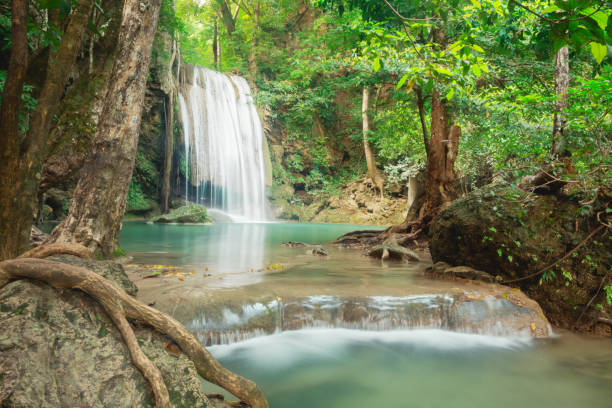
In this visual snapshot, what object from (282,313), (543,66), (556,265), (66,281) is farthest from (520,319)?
(543,66)

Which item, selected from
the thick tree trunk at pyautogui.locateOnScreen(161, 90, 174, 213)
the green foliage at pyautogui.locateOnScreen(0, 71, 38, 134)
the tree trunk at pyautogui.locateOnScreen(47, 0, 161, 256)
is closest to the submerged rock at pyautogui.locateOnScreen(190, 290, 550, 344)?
the tree trunk at pyautogui.locateOnScreen(47, 0, 161, 256)

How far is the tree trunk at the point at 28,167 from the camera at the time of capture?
2562 mm

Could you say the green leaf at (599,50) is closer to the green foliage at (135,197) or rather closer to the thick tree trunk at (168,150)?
the thick tree trunk at (168,150)

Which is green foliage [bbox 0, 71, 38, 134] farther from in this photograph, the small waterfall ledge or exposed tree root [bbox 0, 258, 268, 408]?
exposed tree root [bbox 0, 258, 268, 408]

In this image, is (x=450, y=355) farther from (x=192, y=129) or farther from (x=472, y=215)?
(x=192, y=129)

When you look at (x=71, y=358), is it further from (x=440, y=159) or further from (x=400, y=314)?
(x=440, y=159)

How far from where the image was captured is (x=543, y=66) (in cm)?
777

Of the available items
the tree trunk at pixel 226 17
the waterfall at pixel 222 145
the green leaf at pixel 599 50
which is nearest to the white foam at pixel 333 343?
the green leaf at pixel 599 50

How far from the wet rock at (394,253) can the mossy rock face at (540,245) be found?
173 centimetres

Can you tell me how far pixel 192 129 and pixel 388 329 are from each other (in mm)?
18532

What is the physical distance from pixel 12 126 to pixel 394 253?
250 inches

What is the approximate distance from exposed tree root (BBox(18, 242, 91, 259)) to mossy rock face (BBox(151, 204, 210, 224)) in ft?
51.0

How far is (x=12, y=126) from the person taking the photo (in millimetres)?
2451

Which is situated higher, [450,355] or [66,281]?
[66,281]
